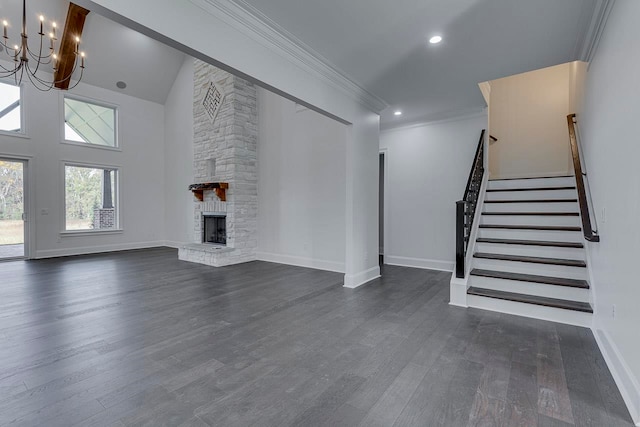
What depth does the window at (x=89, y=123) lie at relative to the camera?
7121 mm

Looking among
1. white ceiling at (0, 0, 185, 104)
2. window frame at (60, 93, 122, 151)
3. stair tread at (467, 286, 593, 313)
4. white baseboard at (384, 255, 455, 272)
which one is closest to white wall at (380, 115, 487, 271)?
white baseboard at (384, 255, 455, 272)

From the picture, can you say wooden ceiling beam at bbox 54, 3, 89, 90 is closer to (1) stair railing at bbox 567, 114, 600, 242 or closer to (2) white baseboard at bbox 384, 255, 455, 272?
(2) white baseboard at bbox 384, 255, 455, 272

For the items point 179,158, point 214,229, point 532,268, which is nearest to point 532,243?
point 532,268

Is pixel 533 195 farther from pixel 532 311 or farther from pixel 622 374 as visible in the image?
pixel 622 374

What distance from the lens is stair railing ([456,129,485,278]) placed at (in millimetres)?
3617

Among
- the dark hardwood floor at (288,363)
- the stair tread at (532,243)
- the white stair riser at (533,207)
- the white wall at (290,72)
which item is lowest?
the dark hardwood floor at (288,363)

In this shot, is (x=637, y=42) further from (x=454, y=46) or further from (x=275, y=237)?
(x=275, y=237)

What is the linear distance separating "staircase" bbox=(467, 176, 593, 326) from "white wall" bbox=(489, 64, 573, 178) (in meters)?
1.09

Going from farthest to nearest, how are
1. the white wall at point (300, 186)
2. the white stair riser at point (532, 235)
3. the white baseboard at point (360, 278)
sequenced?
the white wall at point (300, 186)
the white baseboard at point (360, 278)
the white stair riser at point (532, 235)

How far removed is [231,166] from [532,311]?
554 centimetres

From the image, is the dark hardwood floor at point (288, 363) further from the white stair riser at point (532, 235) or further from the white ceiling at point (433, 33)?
the white ceiling at point (433, 33)

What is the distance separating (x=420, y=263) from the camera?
5.69 metres

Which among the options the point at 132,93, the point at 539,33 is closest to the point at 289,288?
the point at 539,33

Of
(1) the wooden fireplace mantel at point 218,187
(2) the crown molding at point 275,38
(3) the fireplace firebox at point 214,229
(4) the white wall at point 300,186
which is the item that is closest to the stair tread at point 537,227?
(4) the white wall at point 300,186
